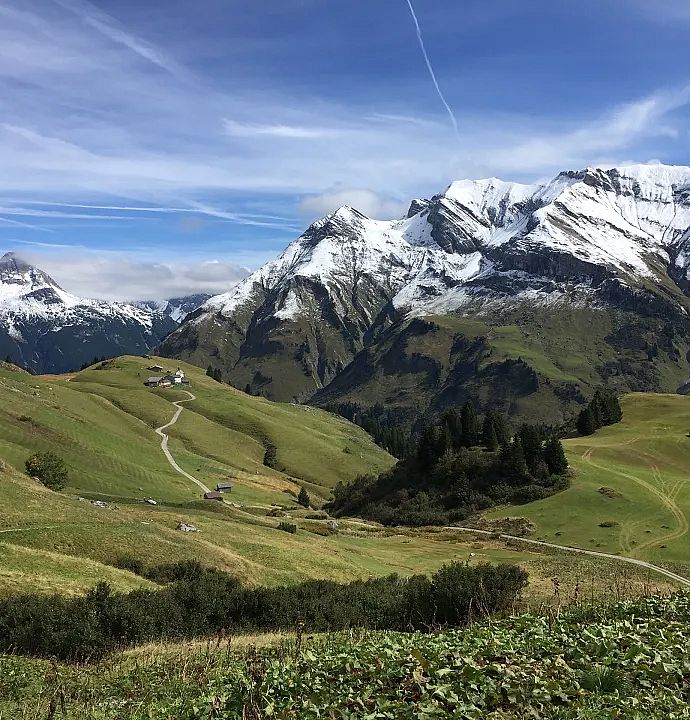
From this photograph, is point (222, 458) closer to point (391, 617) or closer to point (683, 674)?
point (391, 617)

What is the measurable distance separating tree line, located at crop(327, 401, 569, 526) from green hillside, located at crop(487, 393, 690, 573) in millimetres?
5144

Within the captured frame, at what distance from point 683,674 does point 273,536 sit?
5371 centimetres

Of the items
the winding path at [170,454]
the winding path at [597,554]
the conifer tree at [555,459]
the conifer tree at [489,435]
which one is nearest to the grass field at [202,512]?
the winding path at [170,454]

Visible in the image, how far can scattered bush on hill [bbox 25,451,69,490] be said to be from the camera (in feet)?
264

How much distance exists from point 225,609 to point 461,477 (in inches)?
3202

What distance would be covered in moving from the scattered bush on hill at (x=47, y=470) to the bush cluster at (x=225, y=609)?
168ft

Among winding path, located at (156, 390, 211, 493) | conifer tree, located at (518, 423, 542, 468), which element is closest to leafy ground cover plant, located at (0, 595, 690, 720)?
conifer tree, located at (518, 423, 542, 468)

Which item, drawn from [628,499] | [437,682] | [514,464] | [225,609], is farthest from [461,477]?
[437,682]

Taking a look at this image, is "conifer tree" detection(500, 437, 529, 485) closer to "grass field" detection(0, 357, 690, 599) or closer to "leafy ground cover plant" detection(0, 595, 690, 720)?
"grass field" detection(0, 357, 690, 599)

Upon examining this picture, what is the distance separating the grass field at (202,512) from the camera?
4322 cm

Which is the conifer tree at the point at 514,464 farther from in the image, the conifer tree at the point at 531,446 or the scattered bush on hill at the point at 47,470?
the scattered bush on hill at the point at 47,470

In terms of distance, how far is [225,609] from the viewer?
3256 cm

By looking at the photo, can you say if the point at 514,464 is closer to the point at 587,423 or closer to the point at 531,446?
the point at 531,446

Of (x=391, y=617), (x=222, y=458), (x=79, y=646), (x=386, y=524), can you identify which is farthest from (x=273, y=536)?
(x=222, y=458)
